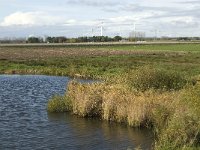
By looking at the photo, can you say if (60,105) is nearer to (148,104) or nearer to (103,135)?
(103,135)

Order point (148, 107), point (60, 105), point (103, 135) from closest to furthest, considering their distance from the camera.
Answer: point (103, 135) → point (148, 107) → point (60, 105)

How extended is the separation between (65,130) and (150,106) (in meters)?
6.26

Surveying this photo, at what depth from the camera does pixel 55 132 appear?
29.4m

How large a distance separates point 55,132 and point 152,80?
11.1 m

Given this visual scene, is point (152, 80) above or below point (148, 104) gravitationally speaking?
above

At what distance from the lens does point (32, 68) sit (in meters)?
80.6

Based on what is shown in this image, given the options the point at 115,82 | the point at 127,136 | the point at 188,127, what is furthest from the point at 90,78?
the point at 188,127

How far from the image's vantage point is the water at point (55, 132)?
26016 millimetres

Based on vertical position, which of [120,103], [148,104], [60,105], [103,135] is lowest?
[103,135]

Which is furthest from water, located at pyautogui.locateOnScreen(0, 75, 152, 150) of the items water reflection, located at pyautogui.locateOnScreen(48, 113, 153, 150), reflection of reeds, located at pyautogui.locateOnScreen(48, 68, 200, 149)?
reflection of reeds, located at pyautogui.locateOnScreen(48, 68, 200, 149)

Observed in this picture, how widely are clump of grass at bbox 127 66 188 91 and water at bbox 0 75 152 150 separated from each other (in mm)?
5538

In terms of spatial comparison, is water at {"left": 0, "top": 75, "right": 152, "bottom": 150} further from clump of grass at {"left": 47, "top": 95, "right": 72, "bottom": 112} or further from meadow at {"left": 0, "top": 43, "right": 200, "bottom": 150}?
meadow at {"left": 0, "top": 43, "right": 200, "bottom": 150}

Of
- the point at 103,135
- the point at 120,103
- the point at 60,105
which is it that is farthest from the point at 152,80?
the point at 103,135

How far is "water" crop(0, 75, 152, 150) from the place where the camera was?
26016 millimetres
